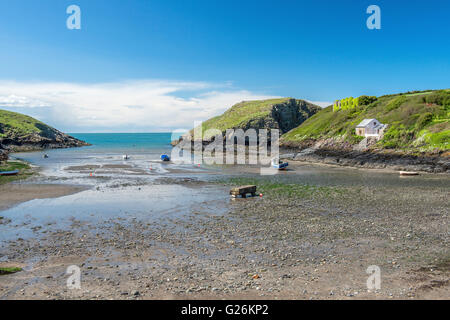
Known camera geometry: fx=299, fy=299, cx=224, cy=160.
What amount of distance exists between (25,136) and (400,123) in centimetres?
14501

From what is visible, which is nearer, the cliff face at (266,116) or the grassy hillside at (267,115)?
the cliff face at (266,116)

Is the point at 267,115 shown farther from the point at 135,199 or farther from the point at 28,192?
the point at 28,192

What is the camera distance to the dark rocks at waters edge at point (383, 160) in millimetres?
53969

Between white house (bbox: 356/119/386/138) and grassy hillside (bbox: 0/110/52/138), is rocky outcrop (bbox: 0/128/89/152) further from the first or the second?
white house (bbox: 356/119/386/138)

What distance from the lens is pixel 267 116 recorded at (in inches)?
5950

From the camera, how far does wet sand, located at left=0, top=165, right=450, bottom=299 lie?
12.6 meters

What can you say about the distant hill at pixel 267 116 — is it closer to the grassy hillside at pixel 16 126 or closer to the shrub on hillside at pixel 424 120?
the shrub on hillside at pixel 424 120

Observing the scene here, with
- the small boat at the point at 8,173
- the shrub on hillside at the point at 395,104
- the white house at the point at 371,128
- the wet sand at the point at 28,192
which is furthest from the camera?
the shrub on hillside at the point at 395,104

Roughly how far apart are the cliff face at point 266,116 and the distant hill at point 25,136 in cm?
6326

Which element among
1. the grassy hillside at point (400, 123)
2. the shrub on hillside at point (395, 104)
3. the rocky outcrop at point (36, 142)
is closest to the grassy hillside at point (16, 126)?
the rocky outcrop at point (36, 142)
